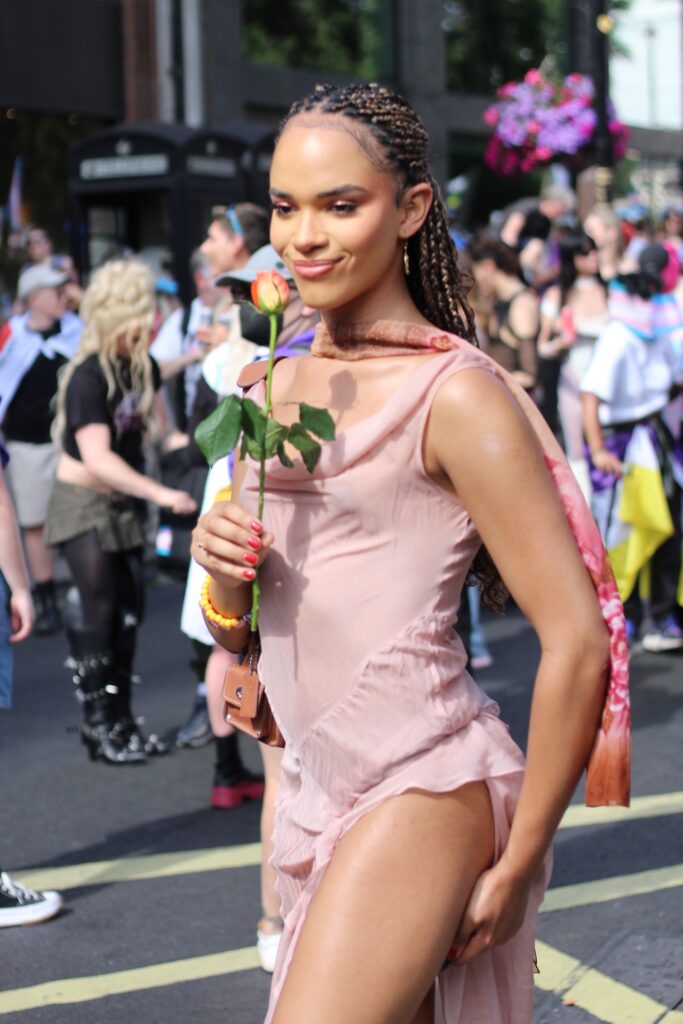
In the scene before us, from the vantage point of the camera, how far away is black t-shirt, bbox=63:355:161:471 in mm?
6281

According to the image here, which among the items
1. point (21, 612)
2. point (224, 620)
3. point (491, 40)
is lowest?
point (21, 612)

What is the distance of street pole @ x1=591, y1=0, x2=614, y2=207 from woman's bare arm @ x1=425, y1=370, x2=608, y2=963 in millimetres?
13851

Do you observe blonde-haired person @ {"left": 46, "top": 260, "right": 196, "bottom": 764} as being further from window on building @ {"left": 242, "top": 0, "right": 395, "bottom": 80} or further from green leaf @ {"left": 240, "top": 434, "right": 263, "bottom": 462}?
window on building @ {"left": 242, "top": 0, "right": 395, "bottom": 80}

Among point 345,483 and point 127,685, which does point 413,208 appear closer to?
point 345,483

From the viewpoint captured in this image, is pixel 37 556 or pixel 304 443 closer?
pixel 304 443

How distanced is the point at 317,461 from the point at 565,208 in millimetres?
13032

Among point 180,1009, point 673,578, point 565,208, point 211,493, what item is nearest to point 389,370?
point 180,1009

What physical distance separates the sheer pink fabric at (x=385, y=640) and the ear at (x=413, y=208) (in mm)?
194

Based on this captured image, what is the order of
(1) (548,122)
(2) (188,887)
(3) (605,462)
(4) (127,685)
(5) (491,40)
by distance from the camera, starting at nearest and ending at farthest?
(2) (188,887), (4) (127,685), (3) (605,462), (1) (548,122), (5) (491,40)

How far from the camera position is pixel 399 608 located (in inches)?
88.4

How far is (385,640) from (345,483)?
0.72 feet

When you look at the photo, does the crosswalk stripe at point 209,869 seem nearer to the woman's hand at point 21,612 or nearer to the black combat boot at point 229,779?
the black combat boot at point 229,779

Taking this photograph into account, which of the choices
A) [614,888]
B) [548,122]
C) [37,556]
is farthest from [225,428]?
[548,122]

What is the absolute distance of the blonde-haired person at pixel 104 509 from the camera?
6.37 meters
